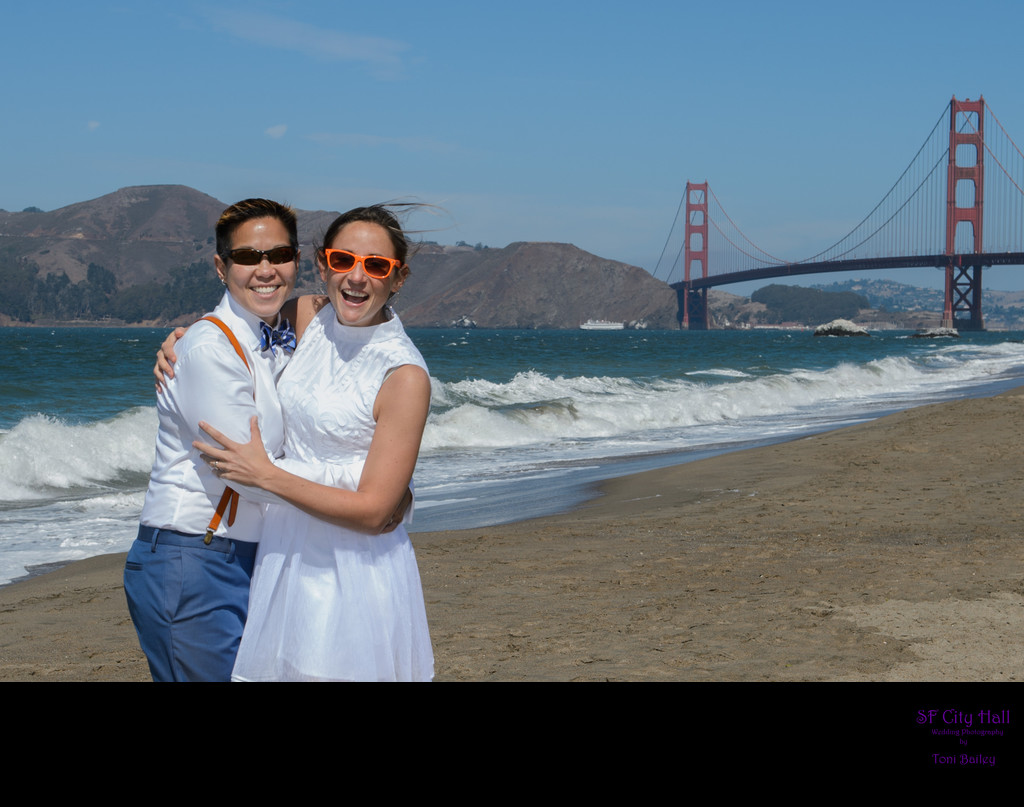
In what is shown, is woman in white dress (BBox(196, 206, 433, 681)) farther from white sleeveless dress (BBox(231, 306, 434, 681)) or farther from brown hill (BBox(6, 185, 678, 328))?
brown hill (BBox(6, 185, 678, 328))

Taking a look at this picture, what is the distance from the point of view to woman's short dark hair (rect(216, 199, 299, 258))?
1688mm

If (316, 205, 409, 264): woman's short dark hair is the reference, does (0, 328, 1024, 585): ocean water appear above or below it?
below

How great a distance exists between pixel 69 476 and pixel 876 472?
24.0ft

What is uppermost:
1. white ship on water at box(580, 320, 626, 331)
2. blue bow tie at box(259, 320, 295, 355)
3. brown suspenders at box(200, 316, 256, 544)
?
white ship on water at box(580, 320, 626, 331)

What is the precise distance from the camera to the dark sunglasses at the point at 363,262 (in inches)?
60.9

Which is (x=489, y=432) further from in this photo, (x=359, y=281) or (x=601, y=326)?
(x=601, y=326)

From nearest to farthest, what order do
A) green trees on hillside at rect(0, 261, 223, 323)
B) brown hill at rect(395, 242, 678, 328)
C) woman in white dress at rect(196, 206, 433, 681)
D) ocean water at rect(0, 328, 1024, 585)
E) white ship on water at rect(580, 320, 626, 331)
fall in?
woman in white dress at rect(196, 206, 433, 681), ocean water at rect(0, 328, 1024, 585), green trees on hillside at rect(0, 261, 223, 323), white ship on water at rect(580, 320, 626, 331), brown hill at rect(395, 242, 678, 328)

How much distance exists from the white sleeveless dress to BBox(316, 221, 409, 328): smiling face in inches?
1.8

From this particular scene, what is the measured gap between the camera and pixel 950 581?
4402 millimetres

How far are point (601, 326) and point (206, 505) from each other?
13109cm

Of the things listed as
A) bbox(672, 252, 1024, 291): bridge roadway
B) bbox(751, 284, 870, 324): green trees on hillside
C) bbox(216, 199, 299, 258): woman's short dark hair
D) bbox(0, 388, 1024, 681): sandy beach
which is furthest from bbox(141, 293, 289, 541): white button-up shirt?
bbox(751, 284, 870, 324): green trees on hillside

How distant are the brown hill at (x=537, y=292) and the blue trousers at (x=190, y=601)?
128607 millimetres
